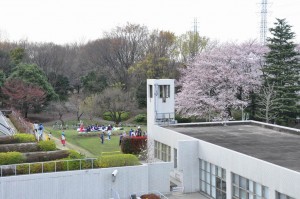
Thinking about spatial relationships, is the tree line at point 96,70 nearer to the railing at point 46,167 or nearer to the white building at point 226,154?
the white building at point 226,154

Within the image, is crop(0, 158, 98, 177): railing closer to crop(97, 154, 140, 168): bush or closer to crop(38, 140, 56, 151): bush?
crop(97, 154, 140, 168): bush

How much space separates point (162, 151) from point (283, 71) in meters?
18.2

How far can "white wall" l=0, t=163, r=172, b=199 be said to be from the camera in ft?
57.7

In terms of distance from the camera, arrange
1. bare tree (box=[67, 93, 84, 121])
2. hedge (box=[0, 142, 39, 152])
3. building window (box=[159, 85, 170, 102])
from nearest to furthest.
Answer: hedge (box=[0, 142, 39, 152]) → building window (box=[159, 85, 170, 102]) → bare tree (box=[67, 93, 84, 121])

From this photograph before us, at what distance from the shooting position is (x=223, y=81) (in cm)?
4078

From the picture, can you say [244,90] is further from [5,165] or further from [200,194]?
[5,165]

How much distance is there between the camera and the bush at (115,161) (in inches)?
763

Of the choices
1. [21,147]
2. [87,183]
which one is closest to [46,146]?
[21,147]

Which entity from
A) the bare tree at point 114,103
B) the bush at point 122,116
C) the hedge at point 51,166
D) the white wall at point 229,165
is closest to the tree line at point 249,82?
the bare tree at point 114,103

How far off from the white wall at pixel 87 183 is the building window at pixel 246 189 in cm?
394

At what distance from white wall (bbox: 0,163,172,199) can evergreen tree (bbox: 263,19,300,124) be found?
2060 centimetres

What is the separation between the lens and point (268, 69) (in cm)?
3859

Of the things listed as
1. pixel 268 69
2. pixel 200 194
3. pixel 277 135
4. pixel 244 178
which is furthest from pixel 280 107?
pixel 244 178

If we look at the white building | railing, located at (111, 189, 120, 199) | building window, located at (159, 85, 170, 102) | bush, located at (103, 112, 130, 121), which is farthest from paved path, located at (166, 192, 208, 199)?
bush, located at (103, 112, 130, 121)
